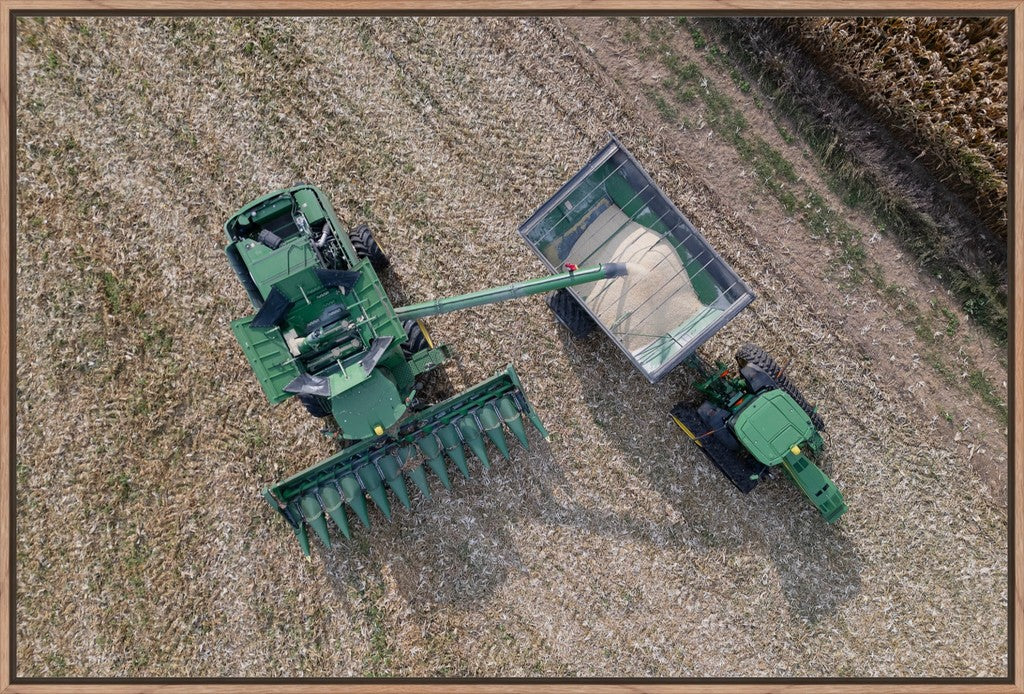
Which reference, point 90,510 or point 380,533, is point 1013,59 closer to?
point 380,533

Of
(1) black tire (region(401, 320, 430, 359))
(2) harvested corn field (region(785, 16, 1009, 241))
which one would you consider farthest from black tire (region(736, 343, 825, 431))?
(1) black tire (region(401, 320, 430, 359))

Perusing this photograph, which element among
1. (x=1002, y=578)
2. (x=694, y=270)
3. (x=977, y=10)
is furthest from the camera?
(x=1002, y=578)

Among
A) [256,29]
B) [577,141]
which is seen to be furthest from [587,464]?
[256,29]

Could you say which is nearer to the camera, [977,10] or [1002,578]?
[977,10]

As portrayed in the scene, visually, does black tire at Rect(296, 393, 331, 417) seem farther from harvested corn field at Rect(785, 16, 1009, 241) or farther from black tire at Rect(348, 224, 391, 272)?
harvested corn field at Rect(785, 16, 1009, 241)

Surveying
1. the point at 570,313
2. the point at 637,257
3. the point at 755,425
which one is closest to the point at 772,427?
the point at 755,425

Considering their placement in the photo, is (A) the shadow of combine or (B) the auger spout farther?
(A) the shadow of combine
